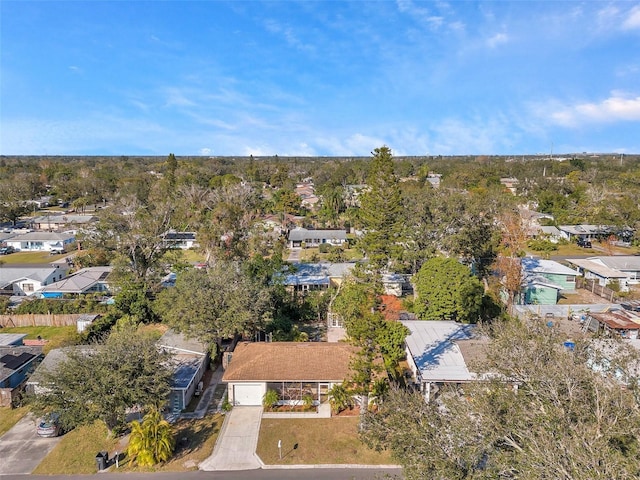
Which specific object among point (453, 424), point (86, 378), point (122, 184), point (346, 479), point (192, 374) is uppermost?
point (122, 184)

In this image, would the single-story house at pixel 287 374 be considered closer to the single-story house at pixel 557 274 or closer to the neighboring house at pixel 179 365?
the neighboring house at pixel 179 365

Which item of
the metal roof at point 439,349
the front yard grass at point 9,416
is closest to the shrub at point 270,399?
the metal roof at point 439,349

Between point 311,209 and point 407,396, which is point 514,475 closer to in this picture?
point 407,396

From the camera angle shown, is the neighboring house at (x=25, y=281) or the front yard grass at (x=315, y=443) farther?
the neighboring house at (x=25, y=281)

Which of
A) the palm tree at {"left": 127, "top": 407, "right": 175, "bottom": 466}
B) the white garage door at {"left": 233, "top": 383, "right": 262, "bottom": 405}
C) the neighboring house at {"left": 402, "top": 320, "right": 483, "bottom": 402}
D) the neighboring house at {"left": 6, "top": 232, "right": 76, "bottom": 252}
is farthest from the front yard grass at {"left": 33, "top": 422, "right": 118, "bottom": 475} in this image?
the neighboring house at {"left": 6, "top": 232, "right": 76, "bottom": 252}

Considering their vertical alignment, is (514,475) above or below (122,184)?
below

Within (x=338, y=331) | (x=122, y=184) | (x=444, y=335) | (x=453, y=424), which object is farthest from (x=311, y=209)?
(x=453, y=424)
